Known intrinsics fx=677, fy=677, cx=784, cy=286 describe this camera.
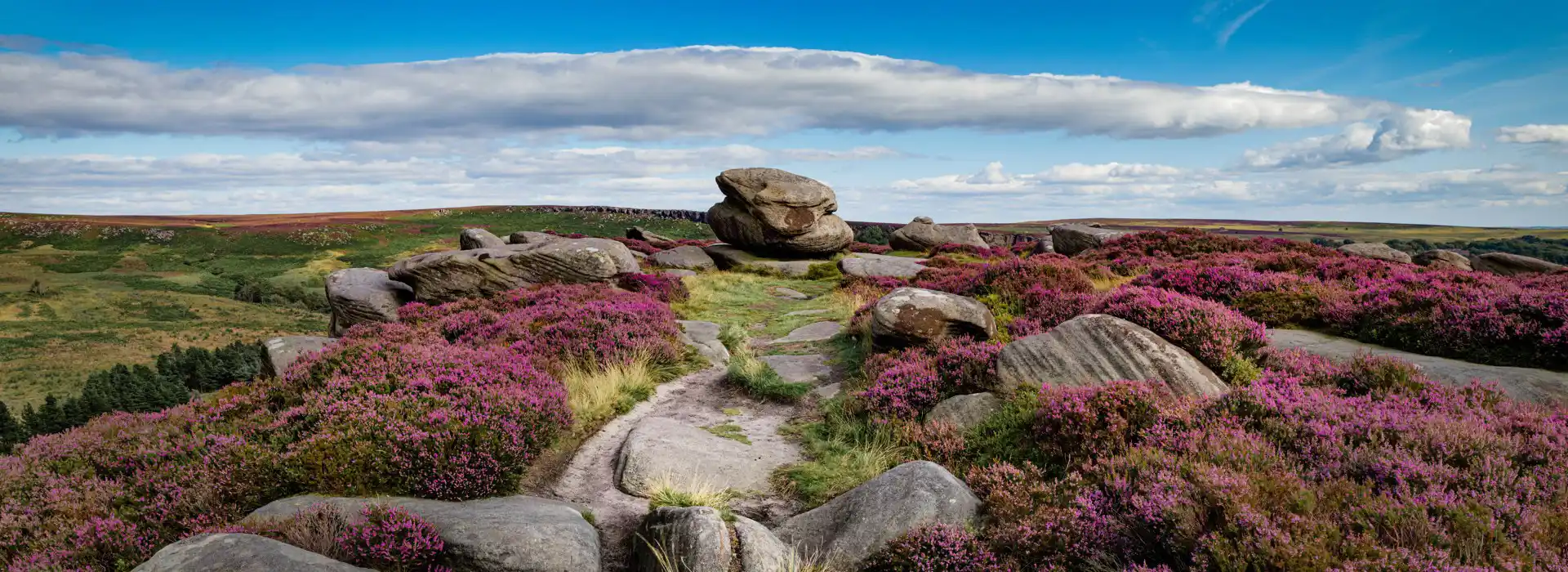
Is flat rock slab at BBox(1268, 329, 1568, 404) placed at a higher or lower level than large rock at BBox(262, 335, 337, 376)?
higher

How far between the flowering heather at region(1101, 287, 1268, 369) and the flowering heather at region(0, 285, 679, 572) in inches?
350

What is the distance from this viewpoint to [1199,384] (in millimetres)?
8891

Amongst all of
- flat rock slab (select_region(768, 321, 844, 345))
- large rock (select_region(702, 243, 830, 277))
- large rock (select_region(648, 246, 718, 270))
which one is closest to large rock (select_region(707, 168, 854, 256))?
large rock (select_region(702, 243, 830, 277))

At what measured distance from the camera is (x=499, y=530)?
19.8 feet

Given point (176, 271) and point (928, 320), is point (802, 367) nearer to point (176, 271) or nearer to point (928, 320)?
point (928, 320)

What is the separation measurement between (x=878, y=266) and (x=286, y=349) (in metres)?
22.0

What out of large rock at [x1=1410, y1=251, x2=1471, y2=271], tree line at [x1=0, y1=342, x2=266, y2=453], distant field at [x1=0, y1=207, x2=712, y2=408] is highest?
large rock at [x1=1410, y1=251, x2=1471, y2=271]

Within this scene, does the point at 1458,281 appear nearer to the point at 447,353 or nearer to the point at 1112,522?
the point at 1112,522

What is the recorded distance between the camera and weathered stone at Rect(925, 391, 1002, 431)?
9086mm

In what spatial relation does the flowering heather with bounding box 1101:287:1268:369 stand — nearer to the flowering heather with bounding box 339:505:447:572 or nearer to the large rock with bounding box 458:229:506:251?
the flowering heather with bounding box 339:505:447:572

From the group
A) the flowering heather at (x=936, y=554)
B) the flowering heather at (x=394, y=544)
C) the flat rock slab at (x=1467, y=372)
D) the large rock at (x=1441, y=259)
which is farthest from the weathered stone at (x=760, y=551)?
the large rock at (x=1441, y=259)

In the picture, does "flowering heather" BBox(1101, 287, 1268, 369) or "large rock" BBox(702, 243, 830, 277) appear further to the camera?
"large rock" BBox(702, 243, 830, 277)

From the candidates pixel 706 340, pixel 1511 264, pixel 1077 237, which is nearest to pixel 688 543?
pixel 706 340

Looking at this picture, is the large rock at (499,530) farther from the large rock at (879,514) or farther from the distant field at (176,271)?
the distant field at (176,271)
